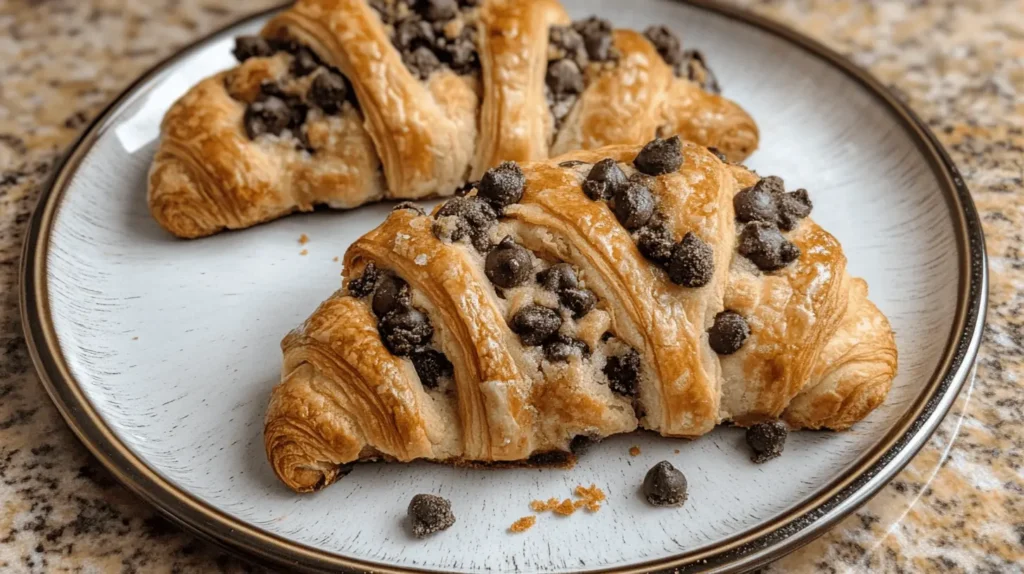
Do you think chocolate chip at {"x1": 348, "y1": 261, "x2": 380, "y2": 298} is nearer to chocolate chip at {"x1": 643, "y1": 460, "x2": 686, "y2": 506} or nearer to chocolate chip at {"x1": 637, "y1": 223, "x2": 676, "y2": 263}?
chocolate chip at {"x1": 637, "y1": 223, "x2": 676, "y2": 263}

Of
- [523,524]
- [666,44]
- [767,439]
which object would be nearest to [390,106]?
[666,44]

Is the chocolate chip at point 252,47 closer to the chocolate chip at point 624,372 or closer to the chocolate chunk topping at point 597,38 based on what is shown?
the chocolate chunk topping at point 597,38

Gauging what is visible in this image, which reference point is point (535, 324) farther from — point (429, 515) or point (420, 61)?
point (420, 61)

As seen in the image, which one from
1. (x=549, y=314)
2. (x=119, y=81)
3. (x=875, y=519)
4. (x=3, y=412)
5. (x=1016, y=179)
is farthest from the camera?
(x=119, y=81)

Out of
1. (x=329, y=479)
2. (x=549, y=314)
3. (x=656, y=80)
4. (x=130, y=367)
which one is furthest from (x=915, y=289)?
(x=130, y=367)

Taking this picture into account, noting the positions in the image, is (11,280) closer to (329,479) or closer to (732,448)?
(329,479)

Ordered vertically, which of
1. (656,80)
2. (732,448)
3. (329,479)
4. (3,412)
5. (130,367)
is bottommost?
(3,412)

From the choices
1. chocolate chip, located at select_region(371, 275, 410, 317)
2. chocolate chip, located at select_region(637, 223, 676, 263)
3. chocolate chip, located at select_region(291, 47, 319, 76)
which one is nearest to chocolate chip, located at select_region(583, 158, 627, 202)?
chocolate chip, located at select_region(637, 223, 676, 263)
